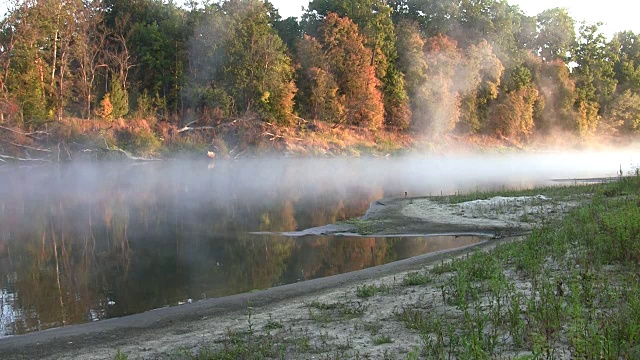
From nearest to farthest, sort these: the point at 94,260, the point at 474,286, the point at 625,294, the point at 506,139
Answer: the point at 625,294, the point at 474,286, the point at 94,260, the point at 506,139

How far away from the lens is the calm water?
493 inches

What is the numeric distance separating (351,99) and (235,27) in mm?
16135

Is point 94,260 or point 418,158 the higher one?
point 418,158

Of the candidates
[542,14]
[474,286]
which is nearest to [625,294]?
[474,286]

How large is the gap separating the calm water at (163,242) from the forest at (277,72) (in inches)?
598

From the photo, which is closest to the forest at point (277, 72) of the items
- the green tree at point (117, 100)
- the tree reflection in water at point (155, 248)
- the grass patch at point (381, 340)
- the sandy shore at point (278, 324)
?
the green tree at point (117, 100)

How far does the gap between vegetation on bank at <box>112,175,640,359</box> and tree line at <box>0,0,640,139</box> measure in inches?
1826

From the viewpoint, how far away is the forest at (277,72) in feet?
168

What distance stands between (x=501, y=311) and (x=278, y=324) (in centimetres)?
333

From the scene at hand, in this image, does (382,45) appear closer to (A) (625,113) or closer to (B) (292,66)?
(B) (292,66)

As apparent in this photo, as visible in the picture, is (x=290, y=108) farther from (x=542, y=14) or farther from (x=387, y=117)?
(x=542, y=14)

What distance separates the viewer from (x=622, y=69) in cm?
9281

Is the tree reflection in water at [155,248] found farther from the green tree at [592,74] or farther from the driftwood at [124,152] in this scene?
the green tree at [592,74]

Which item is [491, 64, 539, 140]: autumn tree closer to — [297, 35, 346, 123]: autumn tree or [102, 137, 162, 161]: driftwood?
[297, 35, 346, 123]: autumn tree
